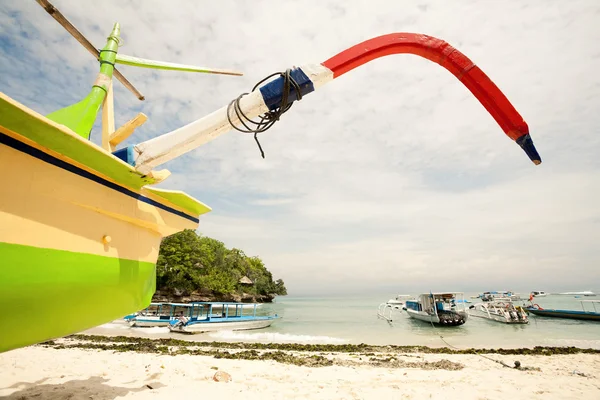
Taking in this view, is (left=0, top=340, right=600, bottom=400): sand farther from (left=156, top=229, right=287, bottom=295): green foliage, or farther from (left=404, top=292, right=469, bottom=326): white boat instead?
(left=156, top=229, right=287, bottom=295): green foliage

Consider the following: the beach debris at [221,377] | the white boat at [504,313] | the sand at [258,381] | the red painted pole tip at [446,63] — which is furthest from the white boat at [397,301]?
the red painted pole tip at [446,63]

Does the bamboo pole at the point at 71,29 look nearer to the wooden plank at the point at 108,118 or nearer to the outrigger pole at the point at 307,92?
the wooden plank at the point at 108,118

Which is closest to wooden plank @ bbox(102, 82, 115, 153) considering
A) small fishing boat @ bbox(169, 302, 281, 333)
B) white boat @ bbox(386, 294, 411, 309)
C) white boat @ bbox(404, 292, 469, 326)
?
small fishing boat @ bbox(169, 302, 281, 333)

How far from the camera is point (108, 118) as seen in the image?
3.80 metres

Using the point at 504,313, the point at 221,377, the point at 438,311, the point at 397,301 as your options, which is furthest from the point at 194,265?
the point at 221,377

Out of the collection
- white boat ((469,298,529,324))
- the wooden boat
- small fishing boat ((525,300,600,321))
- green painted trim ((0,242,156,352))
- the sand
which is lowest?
small fishing boat ((525,300,600,321))

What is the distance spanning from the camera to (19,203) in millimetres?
2027

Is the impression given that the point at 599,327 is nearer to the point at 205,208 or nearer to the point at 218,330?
the point at 218,330

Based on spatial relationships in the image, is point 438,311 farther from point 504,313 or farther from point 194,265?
point 194,265

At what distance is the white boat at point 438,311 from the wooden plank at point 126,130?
→ 28964 millimetres

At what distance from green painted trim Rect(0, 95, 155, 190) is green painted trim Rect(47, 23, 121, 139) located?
1125 mm

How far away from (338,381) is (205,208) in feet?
18.7

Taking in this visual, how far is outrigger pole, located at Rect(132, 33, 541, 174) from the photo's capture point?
8.60ft

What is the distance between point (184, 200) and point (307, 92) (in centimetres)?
210
